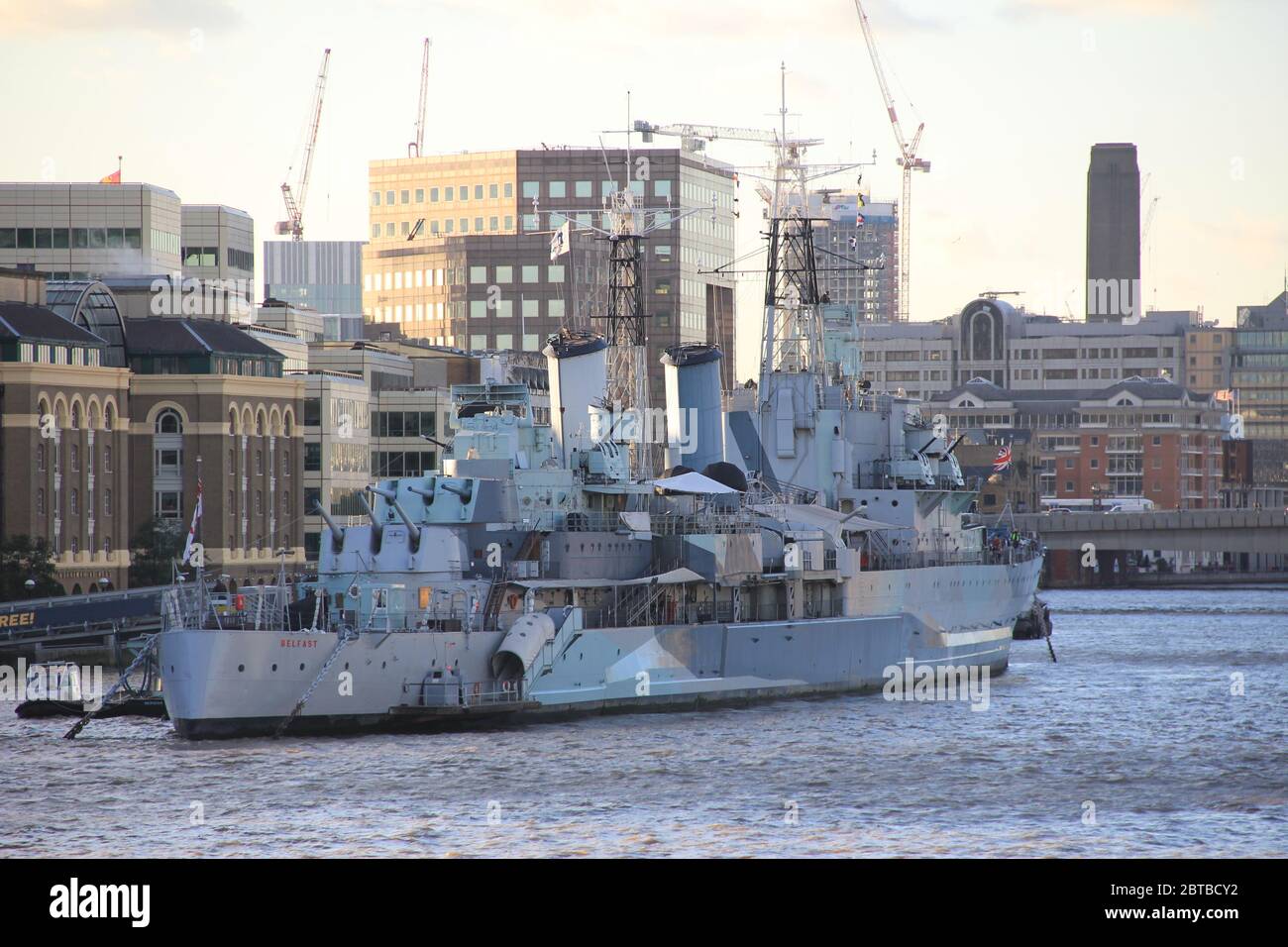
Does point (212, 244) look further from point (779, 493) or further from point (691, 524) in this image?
point (691, 524)

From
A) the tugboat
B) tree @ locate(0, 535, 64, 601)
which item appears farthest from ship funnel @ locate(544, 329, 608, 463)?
tree @ locate(0, 535, 64, 601)

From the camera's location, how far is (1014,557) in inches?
3231

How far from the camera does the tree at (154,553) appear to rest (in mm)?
89062

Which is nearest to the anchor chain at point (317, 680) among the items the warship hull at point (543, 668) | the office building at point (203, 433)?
the warship hull at point (543, 668)

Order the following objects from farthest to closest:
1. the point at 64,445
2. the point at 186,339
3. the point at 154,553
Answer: the point at 186,339 → the point at 154,553 → the point at 64,445

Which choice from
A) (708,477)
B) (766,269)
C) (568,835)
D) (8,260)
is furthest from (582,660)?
(8,260)

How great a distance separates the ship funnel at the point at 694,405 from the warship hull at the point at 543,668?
8.60 meters

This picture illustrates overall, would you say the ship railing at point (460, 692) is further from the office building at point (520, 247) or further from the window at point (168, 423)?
the office building at point (520, 247)

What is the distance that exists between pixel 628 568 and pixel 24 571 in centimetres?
3377

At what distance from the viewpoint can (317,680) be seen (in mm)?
46125

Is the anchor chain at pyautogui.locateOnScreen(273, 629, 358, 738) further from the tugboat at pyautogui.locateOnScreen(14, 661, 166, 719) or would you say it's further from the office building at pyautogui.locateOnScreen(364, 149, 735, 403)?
the office building at pyautogui.locateOnScreen(364, 149, 735, 403)

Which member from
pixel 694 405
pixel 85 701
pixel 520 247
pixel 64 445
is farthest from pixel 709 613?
pixel 520 247
